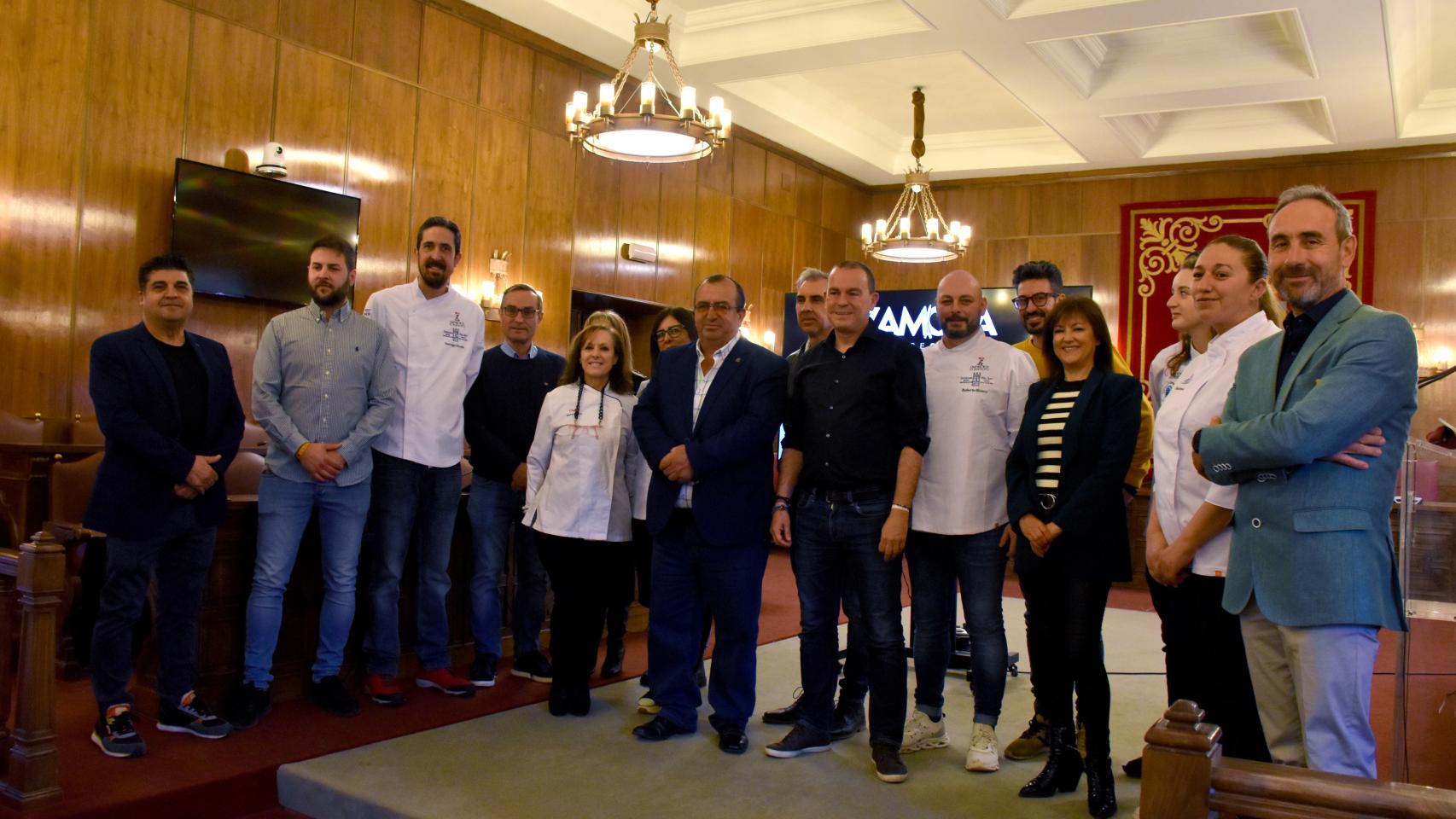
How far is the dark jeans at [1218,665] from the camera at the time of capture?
2664 mm

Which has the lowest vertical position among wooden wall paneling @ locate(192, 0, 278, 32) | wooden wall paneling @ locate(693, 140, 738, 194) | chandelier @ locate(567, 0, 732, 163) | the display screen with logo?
the display screen with logo

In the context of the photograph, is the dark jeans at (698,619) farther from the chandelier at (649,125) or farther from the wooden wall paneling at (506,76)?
the wooden wall paneling at (506,76)

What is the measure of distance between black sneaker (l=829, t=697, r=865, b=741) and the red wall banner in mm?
8142

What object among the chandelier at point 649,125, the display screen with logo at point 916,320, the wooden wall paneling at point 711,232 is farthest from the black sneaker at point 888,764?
the wooden wall paneling at point 711,232

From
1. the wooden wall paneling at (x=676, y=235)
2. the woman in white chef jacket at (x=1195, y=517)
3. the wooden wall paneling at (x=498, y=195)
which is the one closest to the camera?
the woman in white chef jacket at (x=1195, y=517)

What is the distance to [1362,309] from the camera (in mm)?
2146

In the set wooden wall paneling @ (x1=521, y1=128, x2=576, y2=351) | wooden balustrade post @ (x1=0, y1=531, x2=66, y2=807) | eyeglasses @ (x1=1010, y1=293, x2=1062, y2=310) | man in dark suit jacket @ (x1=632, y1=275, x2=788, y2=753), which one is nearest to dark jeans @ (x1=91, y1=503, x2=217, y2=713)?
wooden balustrade post @ (x1=0, y1=531, x2=66, y2=807)

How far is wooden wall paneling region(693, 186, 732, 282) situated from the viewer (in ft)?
33.2

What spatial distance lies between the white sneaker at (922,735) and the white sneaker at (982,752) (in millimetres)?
185

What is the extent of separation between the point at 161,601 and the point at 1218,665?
3.00 m

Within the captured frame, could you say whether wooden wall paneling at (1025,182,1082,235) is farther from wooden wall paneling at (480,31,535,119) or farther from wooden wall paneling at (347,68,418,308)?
wooden wall paneling at (347,68,418,308)

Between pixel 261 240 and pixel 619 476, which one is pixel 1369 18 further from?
pixel 261 240

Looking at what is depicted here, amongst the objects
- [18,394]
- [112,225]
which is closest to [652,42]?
[112,225]

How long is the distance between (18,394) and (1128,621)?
20.0ft
